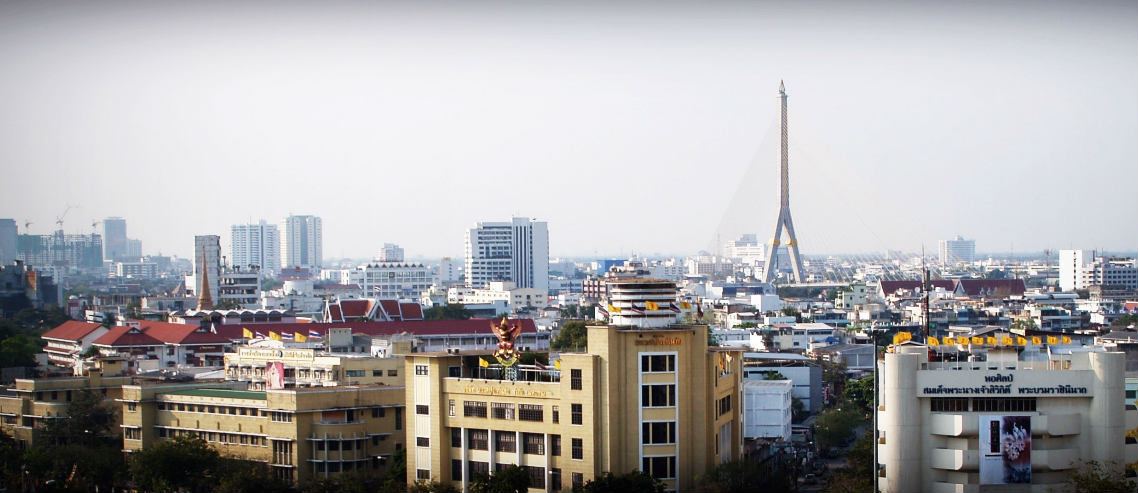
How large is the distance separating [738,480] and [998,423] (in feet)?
10.4

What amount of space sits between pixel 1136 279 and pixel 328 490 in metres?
67.1

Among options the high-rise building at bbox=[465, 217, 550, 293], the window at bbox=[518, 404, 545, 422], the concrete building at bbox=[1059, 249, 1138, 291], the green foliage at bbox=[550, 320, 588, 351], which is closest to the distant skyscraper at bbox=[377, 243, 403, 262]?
the high-rise building at bbox=[465, 217, 550, 293]

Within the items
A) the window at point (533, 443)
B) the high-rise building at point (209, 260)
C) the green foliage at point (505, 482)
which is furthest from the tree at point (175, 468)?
the high-rise building at point (209, 260)

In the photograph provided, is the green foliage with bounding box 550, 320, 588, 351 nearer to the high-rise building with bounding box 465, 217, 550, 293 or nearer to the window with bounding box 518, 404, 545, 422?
the window with bounding box 518, 404, 545, 422

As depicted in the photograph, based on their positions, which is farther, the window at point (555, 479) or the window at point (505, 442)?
the window at point (505, 442)

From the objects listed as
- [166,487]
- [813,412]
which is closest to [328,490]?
[166,487]

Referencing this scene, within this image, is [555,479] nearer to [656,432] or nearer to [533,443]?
[533,443]

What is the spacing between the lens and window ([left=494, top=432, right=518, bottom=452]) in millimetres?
18359

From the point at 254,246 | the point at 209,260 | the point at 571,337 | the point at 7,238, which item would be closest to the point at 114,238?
the point at 254,246

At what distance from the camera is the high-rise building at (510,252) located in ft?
285

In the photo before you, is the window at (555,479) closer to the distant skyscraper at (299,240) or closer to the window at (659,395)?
the window at (659,395)

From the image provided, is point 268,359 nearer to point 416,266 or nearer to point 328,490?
point 328,490

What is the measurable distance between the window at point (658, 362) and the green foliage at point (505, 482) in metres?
1.90

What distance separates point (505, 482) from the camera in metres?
17.5
